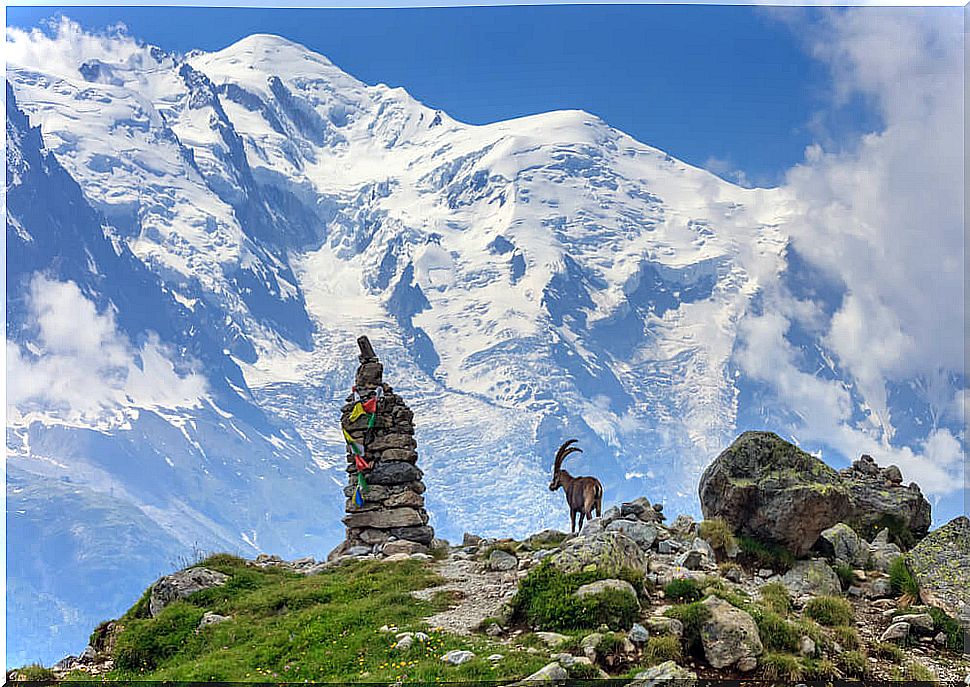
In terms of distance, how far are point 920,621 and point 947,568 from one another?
58.6 inches

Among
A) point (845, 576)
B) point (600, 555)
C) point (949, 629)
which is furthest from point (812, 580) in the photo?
point (600, 555)

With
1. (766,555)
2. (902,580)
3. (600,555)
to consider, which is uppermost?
(766,555)

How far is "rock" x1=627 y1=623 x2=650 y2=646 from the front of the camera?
32.1 feet

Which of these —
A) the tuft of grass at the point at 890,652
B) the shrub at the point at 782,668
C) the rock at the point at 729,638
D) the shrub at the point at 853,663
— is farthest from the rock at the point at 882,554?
the shrub at the point at 782,668

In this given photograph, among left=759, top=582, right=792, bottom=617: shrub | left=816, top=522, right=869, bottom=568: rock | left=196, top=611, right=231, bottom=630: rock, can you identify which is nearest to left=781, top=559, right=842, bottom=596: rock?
left=759, top=582, right=792, bottom=617: shrub

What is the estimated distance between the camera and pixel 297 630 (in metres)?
11.9

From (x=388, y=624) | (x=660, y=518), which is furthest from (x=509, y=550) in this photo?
(x=388, y=624)

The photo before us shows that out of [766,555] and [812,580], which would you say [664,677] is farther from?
[766,555]

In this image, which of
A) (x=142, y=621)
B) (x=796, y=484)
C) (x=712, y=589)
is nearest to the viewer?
(x=712, y=589)

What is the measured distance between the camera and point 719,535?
14.9m

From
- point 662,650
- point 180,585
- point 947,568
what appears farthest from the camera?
point 180,585

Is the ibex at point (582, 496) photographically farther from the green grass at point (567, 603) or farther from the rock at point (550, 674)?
the rock at point (550, 674)

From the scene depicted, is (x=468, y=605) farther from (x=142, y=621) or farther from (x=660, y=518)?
(x=660, y=518)

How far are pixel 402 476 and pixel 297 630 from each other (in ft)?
25.8
